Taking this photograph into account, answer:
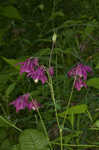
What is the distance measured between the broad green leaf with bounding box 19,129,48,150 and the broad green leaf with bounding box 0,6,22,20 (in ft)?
4.84

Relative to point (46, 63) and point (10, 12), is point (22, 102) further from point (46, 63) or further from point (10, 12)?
point (10, 12)

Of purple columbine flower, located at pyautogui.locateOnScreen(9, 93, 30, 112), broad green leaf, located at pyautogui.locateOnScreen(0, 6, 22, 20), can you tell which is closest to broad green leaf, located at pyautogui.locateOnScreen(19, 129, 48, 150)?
purple columbine flower, located at pyautogui.locateOnScreen(9, 93, 30, 112)

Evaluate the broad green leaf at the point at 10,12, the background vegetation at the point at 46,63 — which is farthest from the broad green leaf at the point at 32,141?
the broad green leaf at the point at 10,12

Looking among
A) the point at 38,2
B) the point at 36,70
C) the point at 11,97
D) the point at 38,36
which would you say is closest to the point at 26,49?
the point at 38,36

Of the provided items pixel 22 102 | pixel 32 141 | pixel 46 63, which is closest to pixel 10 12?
pixel 46 63

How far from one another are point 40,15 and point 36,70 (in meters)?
1.50

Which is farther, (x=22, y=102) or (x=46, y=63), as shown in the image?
(x=46, y=63)

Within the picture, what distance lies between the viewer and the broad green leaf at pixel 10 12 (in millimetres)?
2281

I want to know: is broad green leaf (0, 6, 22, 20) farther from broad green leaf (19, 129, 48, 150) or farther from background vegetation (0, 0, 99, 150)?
broad green leaf (19, 129, 48, 150)

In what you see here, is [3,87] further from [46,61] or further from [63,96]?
[63,96]

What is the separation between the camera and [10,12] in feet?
7.57

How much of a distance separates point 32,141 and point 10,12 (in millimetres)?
1564

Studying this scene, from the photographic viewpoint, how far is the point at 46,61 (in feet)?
5.36

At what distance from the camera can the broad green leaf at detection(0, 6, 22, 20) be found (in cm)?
228
